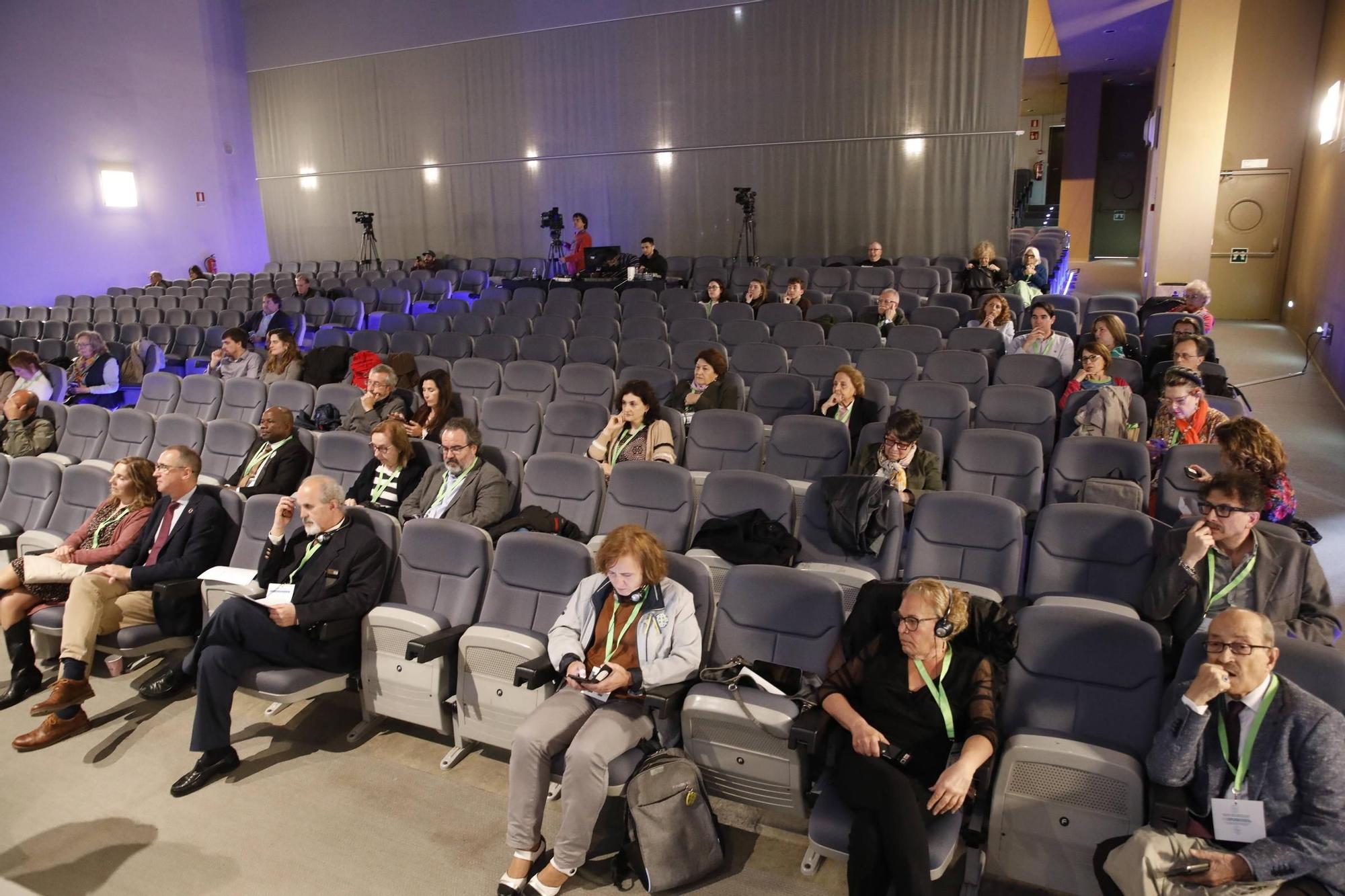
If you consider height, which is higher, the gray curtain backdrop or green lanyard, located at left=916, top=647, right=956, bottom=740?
the gray curtain backdrop

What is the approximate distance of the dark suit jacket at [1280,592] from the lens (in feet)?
9.03

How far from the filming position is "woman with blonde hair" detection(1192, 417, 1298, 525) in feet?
10.8

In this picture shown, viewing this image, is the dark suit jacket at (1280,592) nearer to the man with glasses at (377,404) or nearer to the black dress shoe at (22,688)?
the man with glasses at (377,404)

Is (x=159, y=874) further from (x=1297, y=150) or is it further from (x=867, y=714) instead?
(x=1297, y=150)

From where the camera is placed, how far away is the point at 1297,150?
463 inches

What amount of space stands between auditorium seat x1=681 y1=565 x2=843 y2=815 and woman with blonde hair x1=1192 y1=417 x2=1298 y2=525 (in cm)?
171

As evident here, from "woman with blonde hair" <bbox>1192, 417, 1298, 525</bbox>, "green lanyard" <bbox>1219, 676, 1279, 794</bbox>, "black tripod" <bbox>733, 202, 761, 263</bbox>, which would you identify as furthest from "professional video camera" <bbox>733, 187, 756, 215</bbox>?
"green lanyard" <bbox>1219, 676, 1279, 794</bbox>

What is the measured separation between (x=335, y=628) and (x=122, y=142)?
15.5 meters

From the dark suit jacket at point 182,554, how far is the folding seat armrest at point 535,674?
171cm

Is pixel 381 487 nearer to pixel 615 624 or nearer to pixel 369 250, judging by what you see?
pixel 615 624

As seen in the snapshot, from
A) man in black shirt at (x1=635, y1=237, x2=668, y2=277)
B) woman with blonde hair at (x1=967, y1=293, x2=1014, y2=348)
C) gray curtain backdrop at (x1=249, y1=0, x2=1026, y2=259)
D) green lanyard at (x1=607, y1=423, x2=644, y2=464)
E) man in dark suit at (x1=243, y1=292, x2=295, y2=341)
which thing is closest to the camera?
green lanyard at (x1=607, y1=423, x2=644, y2=464)

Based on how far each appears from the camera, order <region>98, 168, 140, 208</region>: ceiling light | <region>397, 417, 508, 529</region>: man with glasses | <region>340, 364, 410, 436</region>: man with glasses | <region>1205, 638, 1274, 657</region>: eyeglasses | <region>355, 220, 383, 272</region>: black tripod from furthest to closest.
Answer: <region>355, 220, 383, 272</region>: black tripod, <region>98, 168, 140, 208</region>: ceiling light, <region>340, 364, 410, 436</region>: man with glasses, <region>397, 417, 508, 529</region>: man with glasses, <region>1205, 638, 1274, 657</region>: eyeglasses

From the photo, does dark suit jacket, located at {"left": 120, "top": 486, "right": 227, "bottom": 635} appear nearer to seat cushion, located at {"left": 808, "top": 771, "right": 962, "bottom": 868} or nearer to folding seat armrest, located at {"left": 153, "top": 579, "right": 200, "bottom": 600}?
folding seat armrest, located at {"left": 153, "top": 579, "right": 200, "bottom": 600}

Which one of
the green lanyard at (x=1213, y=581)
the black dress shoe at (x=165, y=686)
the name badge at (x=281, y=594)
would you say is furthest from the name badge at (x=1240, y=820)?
the black dress shoe at (x=165, y=686)
